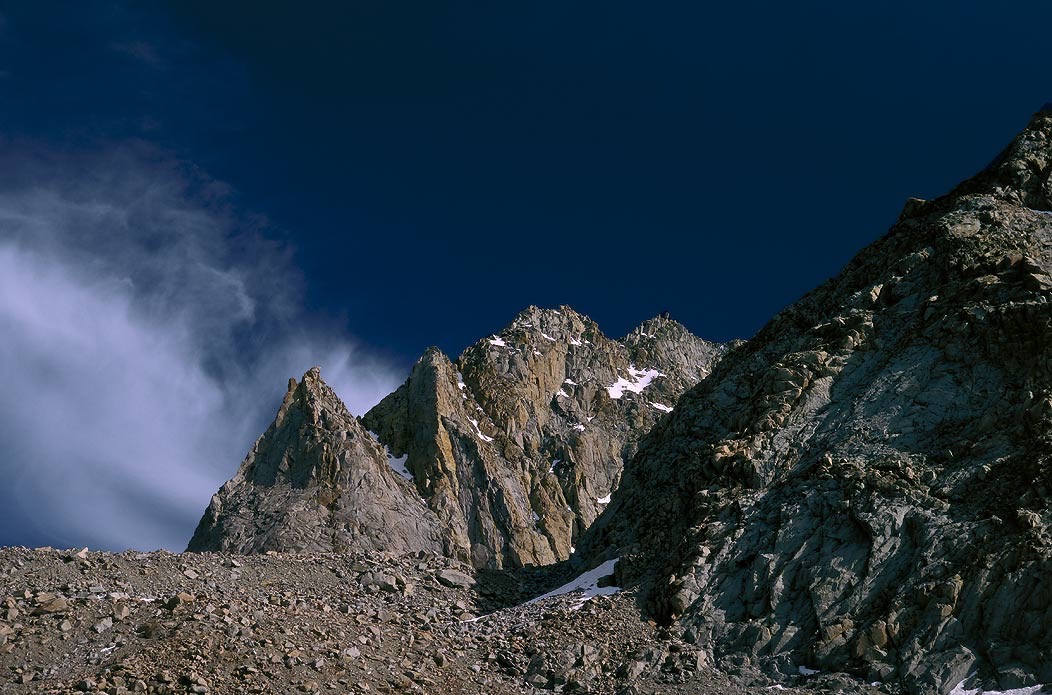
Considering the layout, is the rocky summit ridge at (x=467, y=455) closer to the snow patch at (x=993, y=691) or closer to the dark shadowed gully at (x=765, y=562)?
the dark shadowed gully at (x=765, y=562)

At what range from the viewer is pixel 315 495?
6209 cm

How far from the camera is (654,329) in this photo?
6102 inches

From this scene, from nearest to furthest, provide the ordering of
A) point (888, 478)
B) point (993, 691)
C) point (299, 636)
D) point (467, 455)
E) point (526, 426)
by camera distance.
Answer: point (993, 691) < point (299, 636) < point (888, 478) < point (467, 455) < point (526, 426)

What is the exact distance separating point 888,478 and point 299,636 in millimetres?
23066

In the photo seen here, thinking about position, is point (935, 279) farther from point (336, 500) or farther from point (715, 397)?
point (336, 500)

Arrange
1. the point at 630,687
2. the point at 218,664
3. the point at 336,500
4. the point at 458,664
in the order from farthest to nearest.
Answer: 1. the point at 336,500
2. the point at 458,664
3. the point at 630,687
4. the point at 218,664

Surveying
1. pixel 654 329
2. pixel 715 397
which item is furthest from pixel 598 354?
pixel 715 397

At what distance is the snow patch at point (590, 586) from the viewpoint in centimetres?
3816

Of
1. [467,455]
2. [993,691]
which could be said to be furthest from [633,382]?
[993,691]

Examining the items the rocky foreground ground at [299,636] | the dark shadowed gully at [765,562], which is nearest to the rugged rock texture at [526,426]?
the dark shadowed gully at [765,562]

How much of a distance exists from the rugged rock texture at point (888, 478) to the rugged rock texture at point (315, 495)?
1971cm

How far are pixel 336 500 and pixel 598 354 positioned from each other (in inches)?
2948

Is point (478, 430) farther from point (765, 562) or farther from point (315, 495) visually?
point (765, 562)

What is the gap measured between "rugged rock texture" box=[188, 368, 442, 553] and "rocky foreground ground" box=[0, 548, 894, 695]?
1841 cm
